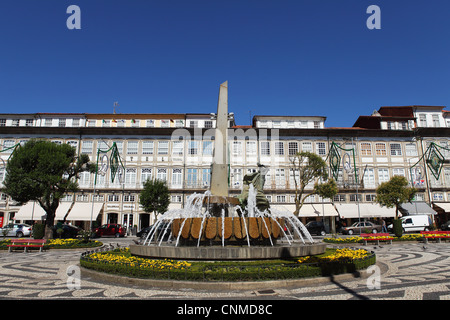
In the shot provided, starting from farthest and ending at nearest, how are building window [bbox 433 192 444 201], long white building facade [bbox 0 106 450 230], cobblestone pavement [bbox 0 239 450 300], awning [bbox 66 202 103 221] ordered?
1. building window [bbox 433 192 444 201]
2. long white building facade [bbox 0 106 450 230]
3. awning [bbox 66 202 103 221]
4. cobblestone pavement [bbox 0 239 450 300]

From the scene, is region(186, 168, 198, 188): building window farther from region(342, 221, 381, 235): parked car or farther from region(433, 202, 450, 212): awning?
region(433, 202, 450, 212): awning

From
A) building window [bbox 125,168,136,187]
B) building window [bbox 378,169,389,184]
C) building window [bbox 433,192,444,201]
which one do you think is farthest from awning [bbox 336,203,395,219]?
building window [bbox 125,168,136,187]

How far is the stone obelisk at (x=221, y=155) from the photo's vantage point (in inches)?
467

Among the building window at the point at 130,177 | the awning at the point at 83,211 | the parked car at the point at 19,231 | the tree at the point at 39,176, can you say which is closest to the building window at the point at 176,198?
the building window at the point at 130,177

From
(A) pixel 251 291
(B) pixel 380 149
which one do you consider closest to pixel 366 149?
(B) pixel 380 149

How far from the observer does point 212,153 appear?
35031 mm

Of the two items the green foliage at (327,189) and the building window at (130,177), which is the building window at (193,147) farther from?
the green foliage at (327,189)

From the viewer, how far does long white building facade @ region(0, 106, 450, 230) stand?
3509 centimetres

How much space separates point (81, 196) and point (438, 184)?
41069mm

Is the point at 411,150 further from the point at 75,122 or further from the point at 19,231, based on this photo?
the point at 19,231

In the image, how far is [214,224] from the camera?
9.79 m

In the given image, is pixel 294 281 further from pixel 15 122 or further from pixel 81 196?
pixel 15 122

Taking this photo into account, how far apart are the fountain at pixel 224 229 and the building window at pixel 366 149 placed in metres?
28.9

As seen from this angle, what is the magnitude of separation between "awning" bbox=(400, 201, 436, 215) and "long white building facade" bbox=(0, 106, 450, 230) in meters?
0.21
